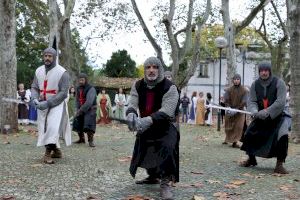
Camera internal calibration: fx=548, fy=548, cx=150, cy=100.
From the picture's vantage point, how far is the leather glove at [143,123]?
697 centimetres

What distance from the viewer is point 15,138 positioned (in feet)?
48.9

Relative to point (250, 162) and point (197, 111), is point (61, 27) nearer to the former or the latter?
point (197, 111)

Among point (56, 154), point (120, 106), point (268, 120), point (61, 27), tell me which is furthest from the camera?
point (120, 106)

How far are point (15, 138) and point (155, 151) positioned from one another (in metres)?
8.56

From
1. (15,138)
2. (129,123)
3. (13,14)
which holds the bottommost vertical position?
(15,138)

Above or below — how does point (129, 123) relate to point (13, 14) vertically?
below

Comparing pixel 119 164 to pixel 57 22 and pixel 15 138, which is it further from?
pixel 57 22

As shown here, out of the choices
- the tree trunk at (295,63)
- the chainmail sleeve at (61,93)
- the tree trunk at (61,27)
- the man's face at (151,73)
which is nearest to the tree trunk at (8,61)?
the tree trunk at (61,27)

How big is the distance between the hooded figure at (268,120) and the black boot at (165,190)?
2731 mm

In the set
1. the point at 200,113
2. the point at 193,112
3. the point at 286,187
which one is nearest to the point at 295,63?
the point at 286,187

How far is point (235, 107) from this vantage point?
550 inches

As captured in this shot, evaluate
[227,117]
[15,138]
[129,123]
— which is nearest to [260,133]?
[129,123]

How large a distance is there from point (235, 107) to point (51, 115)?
5.74 m

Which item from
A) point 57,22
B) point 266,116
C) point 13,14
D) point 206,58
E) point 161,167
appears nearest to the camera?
point 161,167
